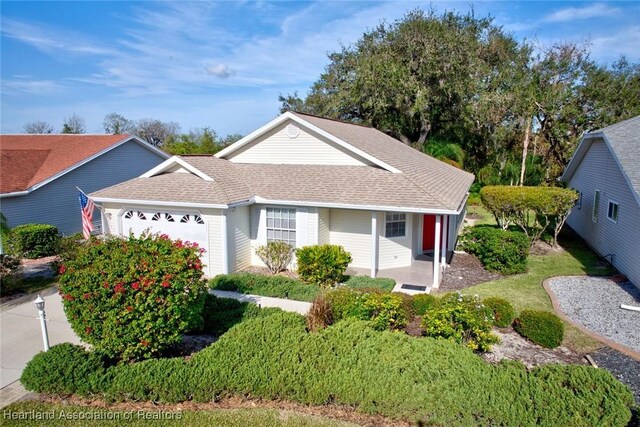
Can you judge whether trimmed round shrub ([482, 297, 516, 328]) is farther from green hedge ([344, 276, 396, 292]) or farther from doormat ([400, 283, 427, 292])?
green hedge ([344, 276, 396, 292])

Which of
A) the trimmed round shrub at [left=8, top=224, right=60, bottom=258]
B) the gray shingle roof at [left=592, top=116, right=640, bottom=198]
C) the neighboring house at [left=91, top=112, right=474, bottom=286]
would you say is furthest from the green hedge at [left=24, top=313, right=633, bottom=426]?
the trimmed round shrub at [left=8, top=224, right=60, bottom=258]

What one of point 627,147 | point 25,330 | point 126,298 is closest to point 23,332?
point 25,330

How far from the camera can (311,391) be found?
6363 millimetres

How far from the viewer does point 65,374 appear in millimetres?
6750

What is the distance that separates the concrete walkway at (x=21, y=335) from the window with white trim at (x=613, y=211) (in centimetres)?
1743

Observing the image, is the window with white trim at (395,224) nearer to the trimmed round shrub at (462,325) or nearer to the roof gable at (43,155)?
the trimmed round shrub at (462,325)

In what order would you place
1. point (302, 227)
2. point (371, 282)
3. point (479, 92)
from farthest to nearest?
point (479, 92) < point (302, 227) < point (371, 282)

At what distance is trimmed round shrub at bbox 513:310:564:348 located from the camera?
344 inches

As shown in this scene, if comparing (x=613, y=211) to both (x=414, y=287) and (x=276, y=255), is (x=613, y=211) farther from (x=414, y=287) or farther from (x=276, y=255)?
(x=276, y=255)

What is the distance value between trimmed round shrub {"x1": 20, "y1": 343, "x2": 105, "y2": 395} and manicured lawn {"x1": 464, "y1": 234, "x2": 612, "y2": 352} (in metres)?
9.35

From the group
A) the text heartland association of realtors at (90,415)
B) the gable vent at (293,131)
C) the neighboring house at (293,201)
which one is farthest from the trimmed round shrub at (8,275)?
the gable vent at (293,131)

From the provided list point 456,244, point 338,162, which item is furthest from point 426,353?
point 456,244

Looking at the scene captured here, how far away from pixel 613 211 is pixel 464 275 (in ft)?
21.5

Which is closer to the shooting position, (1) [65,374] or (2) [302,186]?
(1) [65,374]
